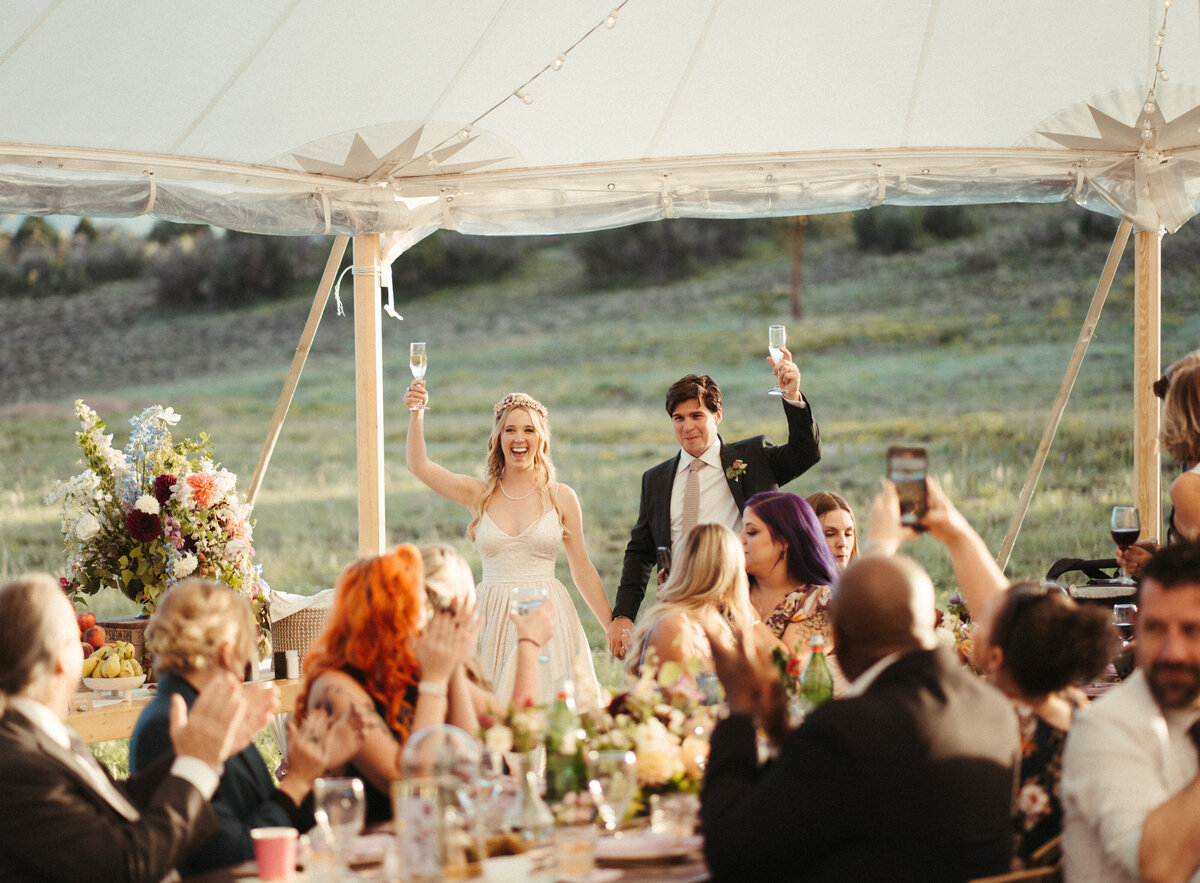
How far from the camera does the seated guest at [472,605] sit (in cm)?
288

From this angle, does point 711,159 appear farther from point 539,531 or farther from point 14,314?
point 14,314

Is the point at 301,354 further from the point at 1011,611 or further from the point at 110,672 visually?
the point at 1011,611

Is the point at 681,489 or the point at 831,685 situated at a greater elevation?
the point at 681,489

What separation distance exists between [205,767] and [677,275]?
446 inches

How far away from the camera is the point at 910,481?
2543mm

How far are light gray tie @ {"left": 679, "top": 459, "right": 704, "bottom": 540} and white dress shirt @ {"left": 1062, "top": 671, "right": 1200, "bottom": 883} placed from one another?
2.90 metres

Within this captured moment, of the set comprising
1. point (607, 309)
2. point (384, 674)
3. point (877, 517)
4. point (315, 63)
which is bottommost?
point (384, 674)

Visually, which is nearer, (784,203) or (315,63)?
(315,63)

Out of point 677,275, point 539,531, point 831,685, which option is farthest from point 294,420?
point 831,685

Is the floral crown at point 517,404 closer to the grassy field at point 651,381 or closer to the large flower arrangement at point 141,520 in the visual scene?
the large flower arrangement at point 141,520

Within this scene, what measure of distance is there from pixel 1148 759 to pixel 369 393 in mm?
3803

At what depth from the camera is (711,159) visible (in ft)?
17.4

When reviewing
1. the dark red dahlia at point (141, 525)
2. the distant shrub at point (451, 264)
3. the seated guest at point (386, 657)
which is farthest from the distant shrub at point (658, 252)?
the seated guest at point (386, 657)

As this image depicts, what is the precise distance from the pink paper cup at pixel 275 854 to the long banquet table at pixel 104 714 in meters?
1.56
